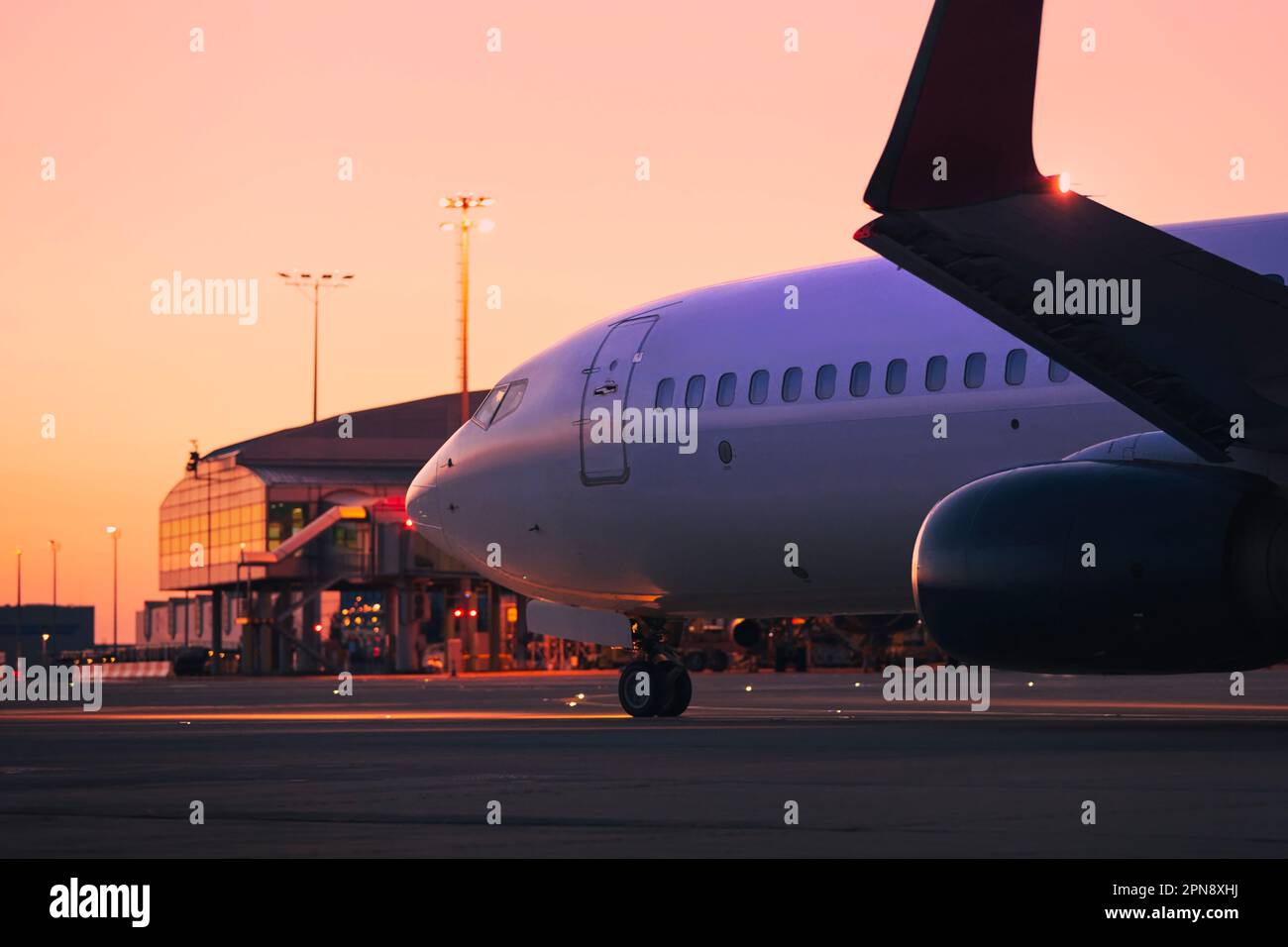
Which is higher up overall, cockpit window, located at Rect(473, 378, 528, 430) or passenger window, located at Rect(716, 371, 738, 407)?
cockpit window, located at Rect(473, 378, 528, 430)

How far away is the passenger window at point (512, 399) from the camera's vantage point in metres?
22.5

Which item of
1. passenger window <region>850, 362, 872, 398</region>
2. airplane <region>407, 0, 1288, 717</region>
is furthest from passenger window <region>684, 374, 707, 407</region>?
passenger window <region>850, 362, 872, 398</region>

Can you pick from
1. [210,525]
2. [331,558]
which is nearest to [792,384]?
[331,558]

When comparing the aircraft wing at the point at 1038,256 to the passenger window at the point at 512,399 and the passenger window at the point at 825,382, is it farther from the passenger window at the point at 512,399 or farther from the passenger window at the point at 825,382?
the passenger window at the point at 512,399

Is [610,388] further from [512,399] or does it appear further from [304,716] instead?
[304,716]

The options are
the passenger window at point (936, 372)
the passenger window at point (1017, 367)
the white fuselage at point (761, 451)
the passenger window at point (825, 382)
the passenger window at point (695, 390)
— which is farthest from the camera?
the passenger window at point (695, 390)

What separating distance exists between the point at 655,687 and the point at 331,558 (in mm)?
71228

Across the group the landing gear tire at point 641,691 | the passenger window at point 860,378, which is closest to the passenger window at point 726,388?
the passenger window at point 860,378

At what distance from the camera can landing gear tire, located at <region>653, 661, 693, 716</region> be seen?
20.4m

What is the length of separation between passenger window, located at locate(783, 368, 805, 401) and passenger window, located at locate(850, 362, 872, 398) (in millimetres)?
672

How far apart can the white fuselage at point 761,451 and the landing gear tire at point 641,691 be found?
716 mm

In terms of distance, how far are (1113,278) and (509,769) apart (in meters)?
4.59

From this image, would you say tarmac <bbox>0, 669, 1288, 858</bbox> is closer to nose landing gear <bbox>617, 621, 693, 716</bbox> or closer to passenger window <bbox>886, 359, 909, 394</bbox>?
nose landing gear <bbox>617, 621, 693, 716</bbox>
